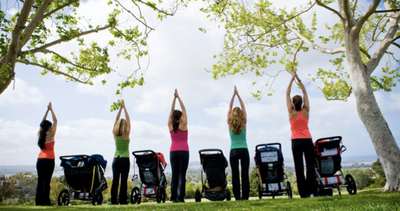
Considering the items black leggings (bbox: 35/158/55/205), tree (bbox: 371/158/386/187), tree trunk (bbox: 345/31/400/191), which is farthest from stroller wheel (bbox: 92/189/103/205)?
tree (bbox: 371/158/386/187)

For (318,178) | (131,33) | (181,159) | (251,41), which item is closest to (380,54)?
(251,41)

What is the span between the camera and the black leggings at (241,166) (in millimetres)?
6133

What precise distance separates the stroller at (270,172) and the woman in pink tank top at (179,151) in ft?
6.18

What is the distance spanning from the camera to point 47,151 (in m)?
7.01

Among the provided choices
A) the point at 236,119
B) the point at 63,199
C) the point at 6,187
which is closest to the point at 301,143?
the point at 236,119

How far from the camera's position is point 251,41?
11.7 metres

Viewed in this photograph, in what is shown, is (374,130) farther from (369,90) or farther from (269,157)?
(269,157)

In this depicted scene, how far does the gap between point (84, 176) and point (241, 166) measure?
175 inches

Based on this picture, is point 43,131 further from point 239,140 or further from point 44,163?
point 239,140

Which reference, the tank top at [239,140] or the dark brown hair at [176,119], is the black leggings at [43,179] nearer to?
the dark brown hair at [176,119]

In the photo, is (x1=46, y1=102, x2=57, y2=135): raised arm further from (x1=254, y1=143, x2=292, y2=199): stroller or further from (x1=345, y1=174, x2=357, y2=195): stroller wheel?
(x1=345, y1=174, x2=357, y2=195): stroller wheel

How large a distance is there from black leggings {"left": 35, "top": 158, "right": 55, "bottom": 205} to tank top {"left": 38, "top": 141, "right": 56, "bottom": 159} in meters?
0.08

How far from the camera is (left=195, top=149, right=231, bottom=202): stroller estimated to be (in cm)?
685

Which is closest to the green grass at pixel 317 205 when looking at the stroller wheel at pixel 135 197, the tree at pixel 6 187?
the stroller wheel at pixel 135 197
